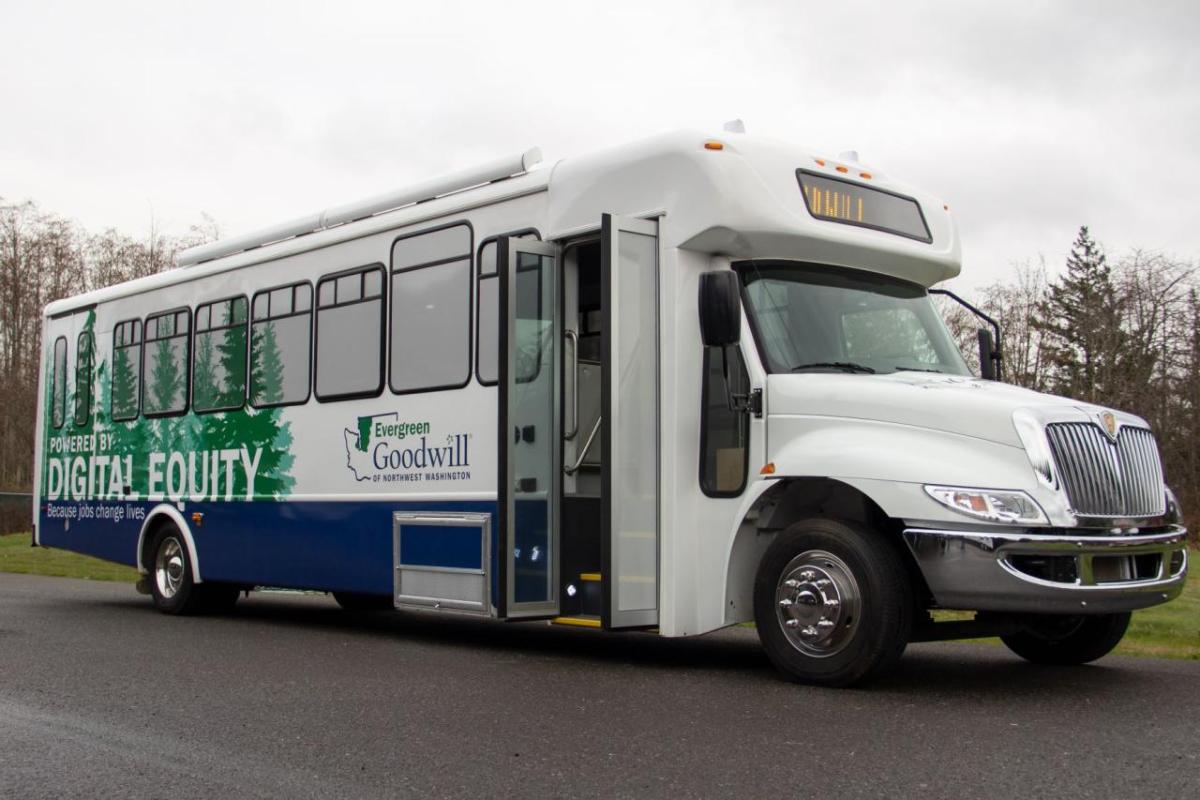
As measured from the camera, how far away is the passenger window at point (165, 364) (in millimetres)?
12906

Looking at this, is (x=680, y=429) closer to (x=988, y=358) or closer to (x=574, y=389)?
(x=574, y=389)

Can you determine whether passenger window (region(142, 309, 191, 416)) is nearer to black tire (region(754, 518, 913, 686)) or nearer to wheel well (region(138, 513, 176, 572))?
wheel well (region(138, 513, 176, 572))

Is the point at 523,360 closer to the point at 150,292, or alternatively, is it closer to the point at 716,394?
the point at 716,394

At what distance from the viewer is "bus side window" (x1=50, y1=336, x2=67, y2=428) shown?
14.9m

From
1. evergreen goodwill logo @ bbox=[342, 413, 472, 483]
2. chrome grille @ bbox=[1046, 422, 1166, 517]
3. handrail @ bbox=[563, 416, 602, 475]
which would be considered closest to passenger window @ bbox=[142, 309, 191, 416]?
evergreen goodwill logo @ bbox=[342, 413, 472, 483]

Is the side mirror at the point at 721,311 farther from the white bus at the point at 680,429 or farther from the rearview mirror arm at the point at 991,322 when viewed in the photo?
the rearview mirror arm at the point at 991,322

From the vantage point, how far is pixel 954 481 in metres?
6.94

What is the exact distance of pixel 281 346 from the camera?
11.5 metres

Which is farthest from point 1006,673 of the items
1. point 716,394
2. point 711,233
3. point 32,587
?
point 32,587

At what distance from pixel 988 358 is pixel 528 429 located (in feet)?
11.4

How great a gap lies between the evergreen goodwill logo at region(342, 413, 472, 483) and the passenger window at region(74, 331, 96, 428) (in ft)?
17.1

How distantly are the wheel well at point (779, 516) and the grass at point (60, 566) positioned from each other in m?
12.4

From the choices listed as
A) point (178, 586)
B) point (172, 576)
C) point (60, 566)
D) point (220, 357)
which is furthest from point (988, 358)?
point (60, 566)

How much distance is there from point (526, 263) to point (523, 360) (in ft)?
2.16
